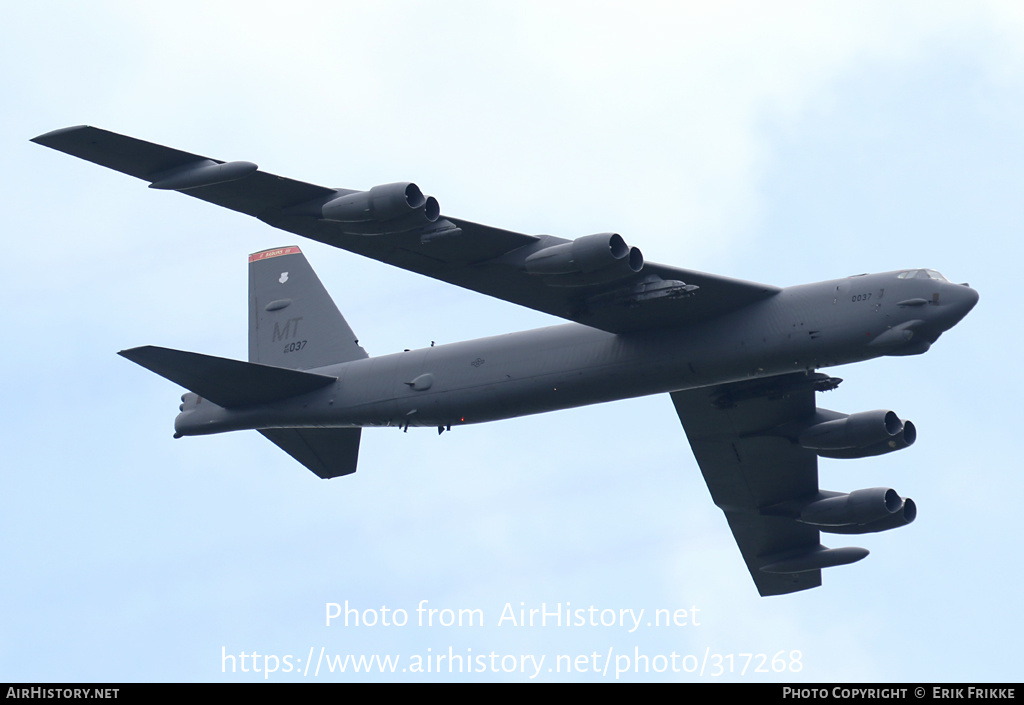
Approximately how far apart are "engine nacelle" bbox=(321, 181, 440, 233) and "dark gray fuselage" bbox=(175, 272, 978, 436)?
5198 mm

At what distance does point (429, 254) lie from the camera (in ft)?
102

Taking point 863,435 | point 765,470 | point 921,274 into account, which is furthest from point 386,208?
point 765,470

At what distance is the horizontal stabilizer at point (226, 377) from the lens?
110 ft

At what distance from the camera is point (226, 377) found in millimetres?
34438

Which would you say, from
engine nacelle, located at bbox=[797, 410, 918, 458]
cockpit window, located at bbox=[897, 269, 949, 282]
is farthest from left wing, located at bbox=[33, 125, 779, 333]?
engine nacelle, located at bbox=[797, 410, 918, 458]

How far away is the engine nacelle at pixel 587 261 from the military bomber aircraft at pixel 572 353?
36mm

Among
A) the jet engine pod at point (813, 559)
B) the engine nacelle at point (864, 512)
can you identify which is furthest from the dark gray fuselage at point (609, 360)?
the jet engine pod at point (813, 559)

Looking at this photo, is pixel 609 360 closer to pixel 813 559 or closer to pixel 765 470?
pixel 765 470

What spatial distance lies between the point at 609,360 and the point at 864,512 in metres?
8.58

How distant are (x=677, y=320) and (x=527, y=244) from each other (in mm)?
3685

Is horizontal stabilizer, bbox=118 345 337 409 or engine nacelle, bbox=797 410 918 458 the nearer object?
horizontal stabilizer, bbox=118 345 337 409

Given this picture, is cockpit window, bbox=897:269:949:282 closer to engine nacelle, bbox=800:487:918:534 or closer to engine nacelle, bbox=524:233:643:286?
engine nacelle, bbox=524:233:643:286

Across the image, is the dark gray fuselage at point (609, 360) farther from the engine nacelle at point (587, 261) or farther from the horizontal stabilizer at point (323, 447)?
the engine nacelle at point (587, 261)

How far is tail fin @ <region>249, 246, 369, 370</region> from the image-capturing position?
37.1m
